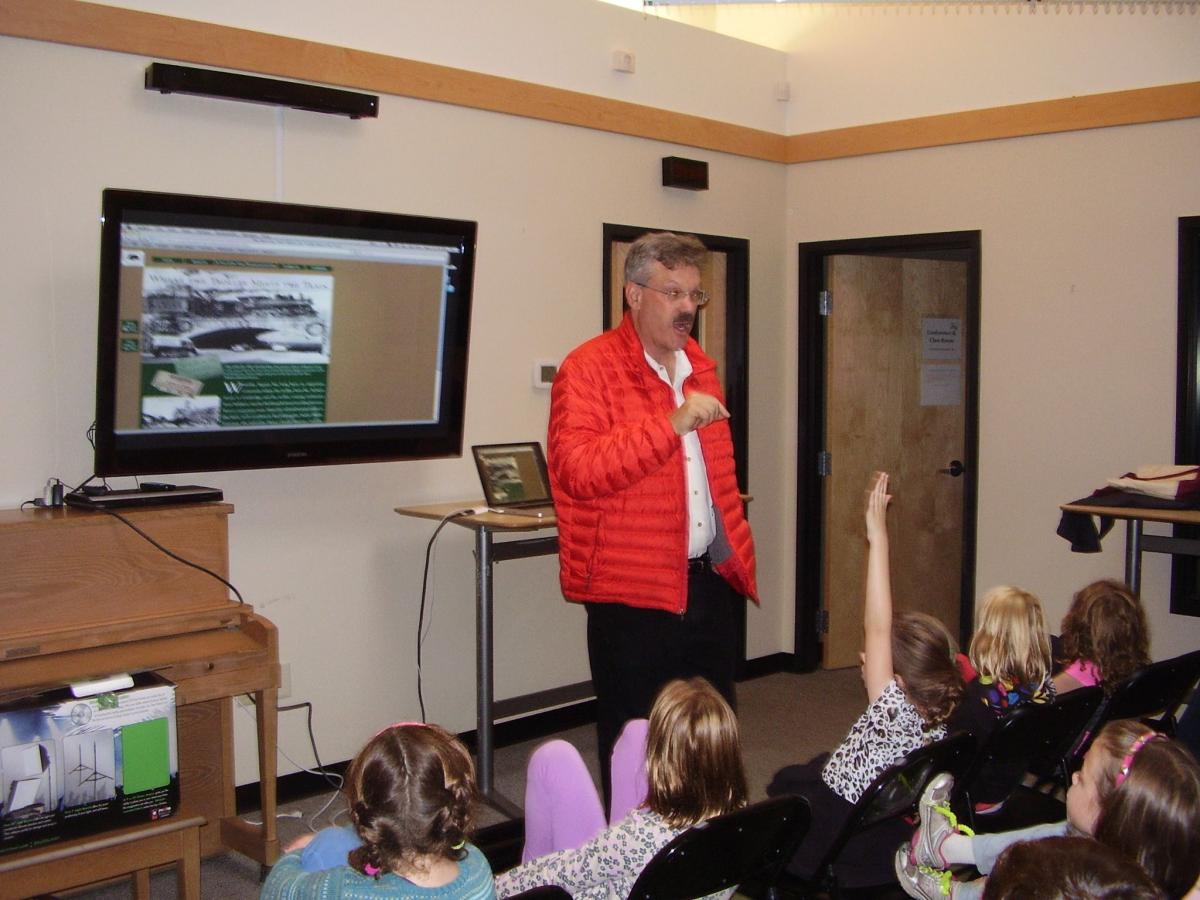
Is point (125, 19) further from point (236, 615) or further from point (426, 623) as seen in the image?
point (426, 623)

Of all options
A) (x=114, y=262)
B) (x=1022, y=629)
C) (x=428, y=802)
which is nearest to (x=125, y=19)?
(x=114, y=262)

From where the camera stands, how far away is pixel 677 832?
1873 millimetres

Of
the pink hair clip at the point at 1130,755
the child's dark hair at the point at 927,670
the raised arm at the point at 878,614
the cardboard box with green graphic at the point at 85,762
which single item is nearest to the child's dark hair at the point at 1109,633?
the child's dark hair at the point at 927,670

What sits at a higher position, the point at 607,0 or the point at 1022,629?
the point at 607,0

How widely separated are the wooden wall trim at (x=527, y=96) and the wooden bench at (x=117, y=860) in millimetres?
2061

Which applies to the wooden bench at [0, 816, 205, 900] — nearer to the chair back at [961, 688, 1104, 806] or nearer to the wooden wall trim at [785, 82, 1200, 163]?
the chair back at [961, 688, 1104, 806]

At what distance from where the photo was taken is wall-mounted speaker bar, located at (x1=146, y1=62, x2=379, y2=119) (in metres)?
3.20

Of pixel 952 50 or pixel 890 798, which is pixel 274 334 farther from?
pixel 952 50

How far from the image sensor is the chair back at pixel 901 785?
81.1 inches

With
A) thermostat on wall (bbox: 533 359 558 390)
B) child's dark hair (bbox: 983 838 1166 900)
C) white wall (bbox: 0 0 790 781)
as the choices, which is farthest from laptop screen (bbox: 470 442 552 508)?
child's dark hair (bbox: 983 838 1166 900)

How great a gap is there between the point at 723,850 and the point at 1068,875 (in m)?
0.56

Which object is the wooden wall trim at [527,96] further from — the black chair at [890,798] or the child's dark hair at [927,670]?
the black chair at [890,798]

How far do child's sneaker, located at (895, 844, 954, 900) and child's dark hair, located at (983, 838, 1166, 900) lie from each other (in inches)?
22.6

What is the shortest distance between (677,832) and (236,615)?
1687mm
